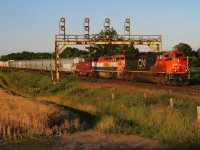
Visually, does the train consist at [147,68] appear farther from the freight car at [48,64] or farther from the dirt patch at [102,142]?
the dirt patch at [102,142]

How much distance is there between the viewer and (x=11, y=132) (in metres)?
14.0

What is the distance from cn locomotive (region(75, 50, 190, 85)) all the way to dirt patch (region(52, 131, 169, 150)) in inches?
830

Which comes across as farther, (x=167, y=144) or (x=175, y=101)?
(x=175, y=101)

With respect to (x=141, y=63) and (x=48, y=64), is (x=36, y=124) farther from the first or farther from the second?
(x=48, y=64)

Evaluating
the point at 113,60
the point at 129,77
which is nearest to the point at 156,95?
the point at 129,77

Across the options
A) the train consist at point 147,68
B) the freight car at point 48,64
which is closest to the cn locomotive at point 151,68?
the train consist at point 147,68

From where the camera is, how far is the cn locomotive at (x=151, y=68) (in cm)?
3384

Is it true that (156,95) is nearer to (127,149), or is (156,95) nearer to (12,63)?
(127,149)

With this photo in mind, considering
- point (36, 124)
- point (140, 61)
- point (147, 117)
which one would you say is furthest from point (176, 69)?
point (36, 124)

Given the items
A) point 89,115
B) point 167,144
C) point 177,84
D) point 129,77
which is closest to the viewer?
point 167,144

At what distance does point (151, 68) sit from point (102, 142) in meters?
25.3

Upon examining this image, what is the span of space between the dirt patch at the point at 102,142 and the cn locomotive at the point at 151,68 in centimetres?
2108

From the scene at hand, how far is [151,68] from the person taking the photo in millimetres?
37000

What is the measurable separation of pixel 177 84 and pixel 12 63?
118 m
